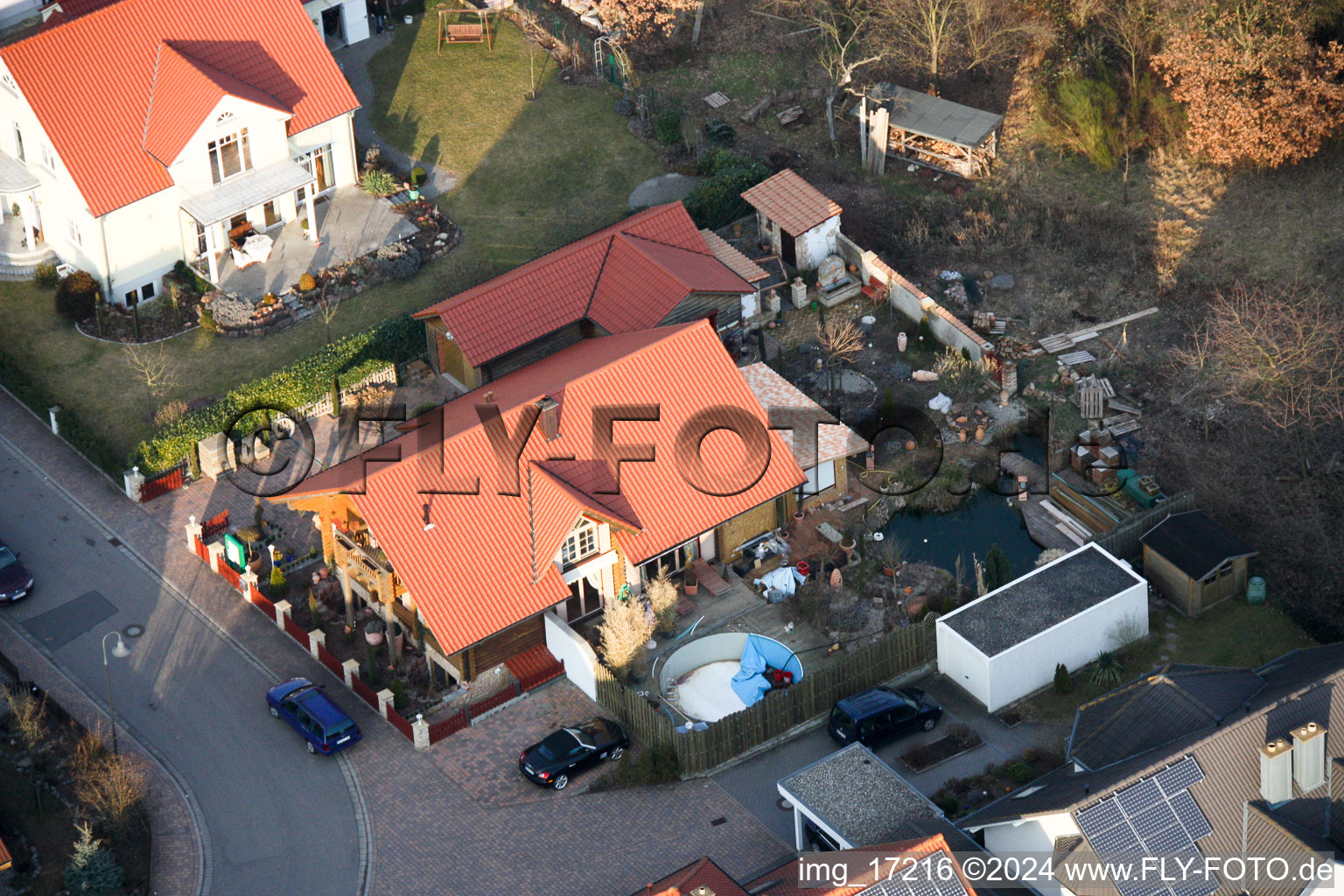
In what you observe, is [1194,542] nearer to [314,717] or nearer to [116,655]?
[314,717]

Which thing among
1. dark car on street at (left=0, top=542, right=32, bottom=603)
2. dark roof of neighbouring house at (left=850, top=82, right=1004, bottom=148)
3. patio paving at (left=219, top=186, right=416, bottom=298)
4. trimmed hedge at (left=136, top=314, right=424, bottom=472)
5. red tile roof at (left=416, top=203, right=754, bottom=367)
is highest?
dark roof of neighbouring house at (left=850, top=82, right=1004, bottom=148)

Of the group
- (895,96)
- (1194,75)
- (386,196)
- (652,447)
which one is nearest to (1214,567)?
(652,447)

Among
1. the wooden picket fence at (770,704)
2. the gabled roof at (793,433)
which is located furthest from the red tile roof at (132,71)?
the wooden picket fence at (770,704)

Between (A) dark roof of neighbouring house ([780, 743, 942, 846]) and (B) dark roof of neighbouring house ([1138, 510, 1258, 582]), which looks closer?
(A) dark roof of neighbouring house ([780, 743, 942, 846])

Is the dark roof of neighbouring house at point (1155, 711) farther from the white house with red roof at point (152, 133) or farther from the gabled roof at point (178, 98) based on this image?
the gabled roof at point (178, 98)

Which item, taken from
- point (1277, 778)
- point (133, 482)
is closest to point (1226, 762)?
point (1277, 778)

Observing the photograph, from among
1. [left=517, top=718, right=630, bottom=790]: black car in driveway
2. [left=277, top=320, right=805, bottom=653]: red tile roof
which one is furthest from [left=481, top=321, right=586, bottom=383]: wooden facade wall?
[left=517, top=718, right=630, bottom=790]: black car in driveway

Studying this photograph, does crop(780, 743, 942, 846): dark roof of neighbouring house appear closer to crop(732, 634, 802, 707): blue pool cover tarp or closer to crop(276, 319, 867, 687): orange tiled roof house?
crop(732, 634, 802, 707): blue pool cover tarp
